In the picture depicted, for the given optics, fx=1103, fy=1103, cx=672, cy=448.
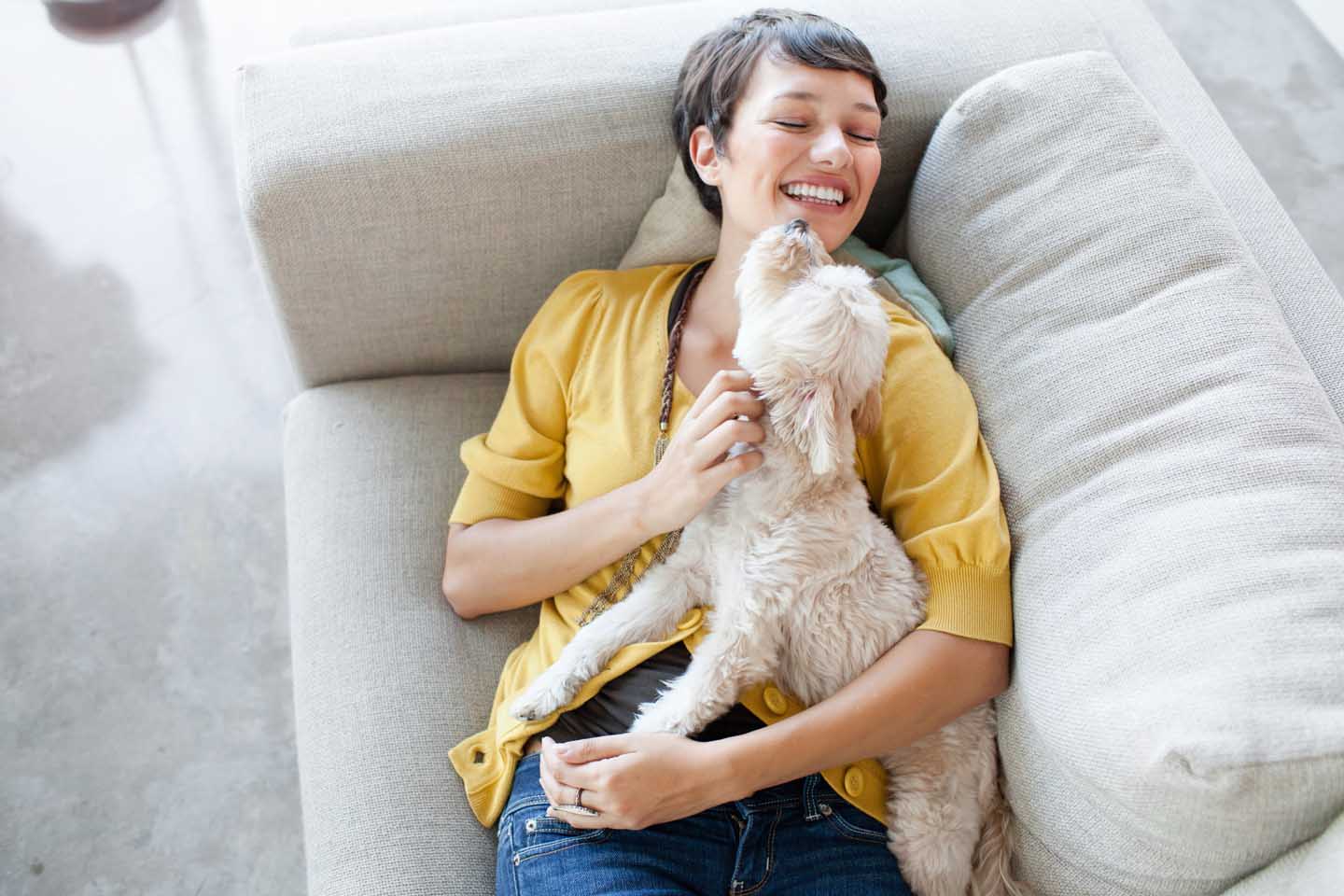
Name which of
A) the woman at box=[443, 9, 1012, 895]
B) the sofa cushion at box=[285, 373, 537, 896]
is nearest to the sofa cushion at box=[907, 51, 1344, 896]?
the woman at box=[443, 9, 1012, 895]

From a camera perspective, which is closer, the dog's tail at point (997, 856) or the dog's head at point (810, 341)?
the dog's head at point (810, 341)

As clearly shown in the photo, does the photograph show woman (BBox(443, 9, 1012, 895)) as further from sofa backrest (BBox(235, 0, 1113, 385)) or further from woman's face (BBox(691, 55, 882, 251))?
sofa backrest (BBox(235, 0, 1113, 385))

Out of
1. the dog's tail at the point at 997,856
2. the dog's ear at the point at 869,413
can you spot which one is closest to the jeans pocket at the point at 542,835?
the dog's tail at the point at 997,856

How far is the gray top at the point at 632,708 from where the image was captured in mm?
1584

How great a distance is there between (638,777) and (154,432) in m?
1.92

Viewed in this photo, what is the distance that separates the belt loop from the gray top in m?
0.10

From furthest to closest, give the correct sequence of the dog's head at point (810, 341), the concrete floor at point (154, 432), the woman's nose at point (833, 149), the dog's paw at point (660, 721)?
1. the concrete floor at point (154, 432)
2. the woman's nose at point (833, 149)
3. the dog's paw at point (660, 721)
4. the dog's head at point (810, 341)

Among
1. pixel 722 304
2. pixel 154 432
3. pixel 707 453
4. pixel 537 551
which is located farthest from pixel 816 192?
pixel 154 432

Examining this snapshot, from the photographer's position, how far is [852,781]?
1561 millimetres

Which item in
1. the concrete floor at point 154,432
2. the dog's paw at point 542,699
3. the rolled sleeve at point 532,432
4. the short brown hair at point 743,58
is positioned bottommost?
the concrete floor at point 154,432

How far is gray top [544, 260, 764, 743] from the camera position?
158 cm

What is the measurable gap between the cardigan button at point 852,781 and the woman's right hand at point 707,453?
0.42 metres

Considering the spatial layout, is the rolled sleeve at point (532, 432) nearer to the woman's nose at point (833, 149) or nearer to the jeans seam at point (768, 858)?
the woman's nose at point (833, 149)

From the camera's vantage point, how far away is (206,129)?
11.3 feet
